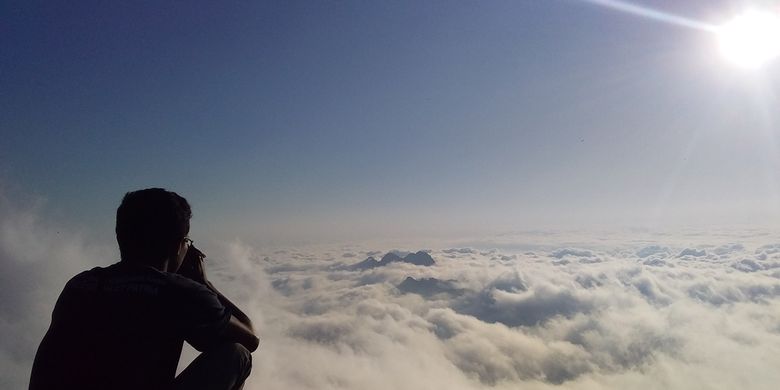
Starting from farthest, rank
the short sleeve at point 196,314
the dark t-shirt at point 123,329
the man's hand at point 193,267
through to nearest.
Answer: the man's hand at point 193,267 < the short sleeve at point 196,314 < the dark t-shirt at point 123,329

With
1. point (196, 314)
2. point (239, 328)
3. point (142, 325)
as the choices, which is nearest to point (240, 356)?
point (239, 328)

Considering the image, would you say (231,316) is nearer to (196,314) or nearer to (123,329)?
(196,314)

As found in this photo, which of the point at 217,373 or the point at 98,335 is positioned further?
the point at 217,373

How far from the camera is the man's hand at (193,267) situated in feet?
10.1

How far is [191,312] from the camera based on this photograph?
246 cm

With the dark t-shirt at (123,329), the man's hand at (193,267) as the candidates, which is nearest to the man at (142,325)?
the dark t-shirt at (123,329)

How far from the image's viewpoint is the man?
2.28 metres

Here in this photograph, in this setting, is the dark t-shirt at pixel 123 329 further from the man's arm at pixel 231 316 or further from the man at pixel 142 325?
the man's arm at pixel 231 316

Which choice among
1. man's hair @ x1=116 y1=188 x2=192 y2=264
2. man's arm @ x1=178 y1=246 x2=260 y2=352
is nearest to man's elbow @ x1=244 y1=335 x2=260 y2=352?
man's arm @ x1=178 y1=246 x2=260 y2=352

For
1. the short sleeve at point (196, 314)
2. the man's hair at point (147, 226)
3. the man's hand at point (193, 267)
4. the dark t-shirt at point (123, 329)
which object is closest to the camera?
the dark t-shirt at point (123, 329)

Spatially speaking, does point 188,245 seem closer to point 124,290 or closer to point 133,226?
point 133,226

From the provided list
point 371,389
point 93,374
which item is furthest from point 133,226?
point 371,389

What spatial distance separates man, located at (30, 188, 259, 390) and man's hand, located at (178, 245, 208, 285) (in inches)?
11.9

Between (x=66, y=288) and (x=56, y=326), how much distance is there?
235 millimetres
